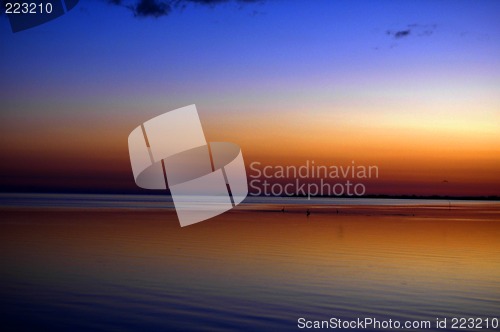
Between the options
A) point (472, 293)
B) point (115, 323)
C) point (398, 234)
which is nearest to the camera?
point (115, 323)

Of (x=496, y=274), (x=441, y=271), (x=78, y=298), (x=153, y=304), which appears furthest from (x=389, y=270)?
(x=78, y=298)

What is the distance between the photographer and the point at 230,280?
36.1 feet

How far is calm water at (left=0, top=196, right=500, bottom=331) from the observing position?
27.2 feet

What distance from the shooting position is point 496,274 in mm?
12273

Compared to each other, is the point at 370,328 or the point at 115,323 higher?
the point at 115,323

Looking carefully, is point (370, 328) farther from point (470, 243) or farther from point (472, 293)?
point (470, 243)

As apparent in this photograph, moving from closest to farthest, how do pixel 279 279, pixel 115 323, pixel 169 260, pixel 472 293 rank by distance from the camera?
pixel 115 323 → pixel 472 293 → pixel 279 279 → pixel 169 260

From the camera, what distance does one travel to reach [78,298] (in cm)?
924

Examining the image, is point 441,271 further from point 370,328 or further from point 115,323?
point 115,323

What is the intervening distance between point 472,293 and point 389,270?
2.44 m

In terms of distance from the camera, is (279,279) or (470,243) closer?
(279,279)

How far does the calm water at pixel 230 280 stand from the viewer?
829 cm

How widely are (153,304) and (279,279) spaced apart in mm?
3007

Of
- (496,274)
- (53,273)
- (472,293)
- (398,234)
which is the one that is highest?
(53,273)
